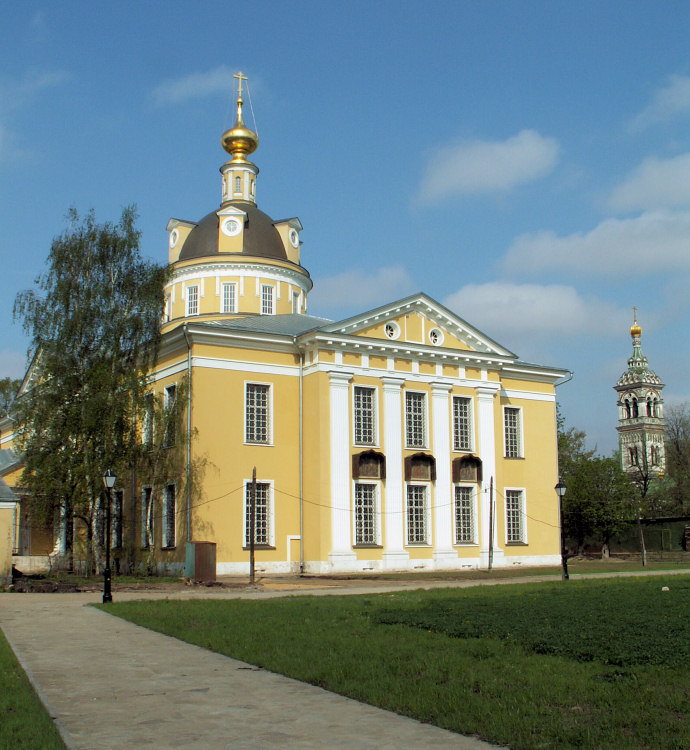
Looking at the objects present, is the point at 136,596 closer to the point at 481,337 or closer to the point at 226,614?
the point at 226,614

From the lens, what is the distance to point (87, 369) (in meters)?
30.3

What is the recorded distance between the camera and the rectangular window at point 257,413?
31.6m

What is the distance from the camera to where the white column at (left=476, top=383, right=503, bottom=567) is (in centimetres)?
3503

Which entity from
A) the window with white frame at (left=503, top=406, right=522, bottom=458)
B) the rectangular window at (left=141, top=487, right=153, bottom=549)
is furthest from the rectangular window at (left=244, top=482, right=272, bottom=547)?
the window with white frame at (left=503, top=406, right=522, bottom=458)

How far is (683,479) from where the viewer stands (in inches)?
2564

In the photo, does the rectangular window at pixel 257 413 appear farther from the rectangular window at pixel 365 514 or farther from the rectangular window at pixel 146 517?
the rectangular window at pixel 146 517

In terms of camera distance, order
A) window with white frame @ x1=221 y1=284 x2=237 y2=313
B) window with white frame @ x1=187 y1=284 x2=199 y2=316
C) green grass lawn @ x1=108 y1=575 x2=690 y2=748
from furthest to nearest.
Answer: window with white frame @ x1=187 y1=284 x2=199 y2=316 < window with white frame @ x1=221 y1=284 x2=237 y2=313 < green grass lawn @ x1=108 y1=575 x2=690 y2=748

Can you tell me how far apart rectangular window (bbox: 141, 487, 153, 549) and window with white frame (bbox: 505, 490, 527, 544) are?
14.9 metres

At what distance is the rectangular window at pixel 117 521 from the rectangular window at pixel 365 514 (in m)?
8.82

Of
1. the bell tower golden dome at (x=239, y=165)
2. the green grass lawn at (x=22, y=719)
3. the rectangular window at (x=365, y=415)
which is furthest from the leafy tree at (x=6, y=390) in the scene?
the green grass lawn at (x=22, y=719)

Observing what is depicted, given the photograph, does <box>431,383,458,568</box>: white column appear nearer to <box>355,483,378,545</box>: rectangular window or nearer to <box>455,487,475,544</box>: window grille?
<box>455,487,475,544</box>: window grille

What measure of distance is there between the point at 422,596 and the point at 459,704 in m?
11.4

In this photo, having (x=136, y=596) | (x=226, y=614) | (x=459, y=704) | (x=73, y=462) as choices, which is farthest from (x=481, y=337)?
(x=459, y=704)

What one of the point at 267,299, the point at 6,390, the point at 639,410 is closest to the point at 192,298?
the point at 267,299
